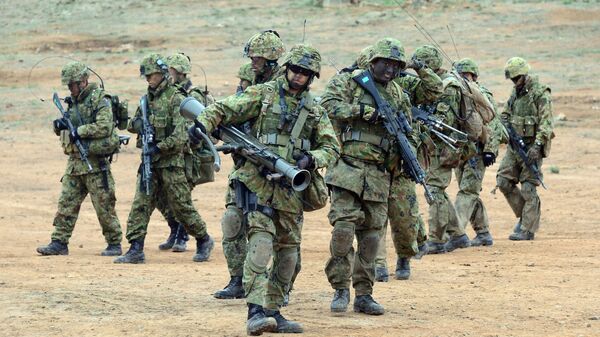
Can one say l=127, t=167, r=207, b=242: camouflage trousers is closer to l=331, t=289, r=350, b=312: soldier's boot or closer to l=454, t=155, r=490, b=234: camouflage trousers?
l=454, t=155, r=490, b=234: camouflage trousers

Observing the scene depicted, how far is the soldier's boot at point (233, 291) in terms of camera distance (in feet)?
33.5

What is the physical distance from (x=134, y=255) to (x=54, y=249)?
1112 millimetres

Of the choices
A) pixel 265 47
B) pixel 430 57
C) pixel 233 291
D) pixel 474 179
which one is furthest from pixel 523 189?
pixel 265 47

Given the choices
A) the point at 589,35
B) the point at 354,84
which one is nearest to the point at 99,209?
the point at 354,84

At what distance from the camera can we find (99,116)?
12984 millimetres

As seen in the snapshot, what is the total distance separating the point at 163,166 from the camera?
12.7 meters

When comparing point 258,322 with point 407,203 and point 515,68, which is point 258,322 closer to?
point 407,203

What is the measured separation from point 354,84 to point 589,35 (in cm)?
2705

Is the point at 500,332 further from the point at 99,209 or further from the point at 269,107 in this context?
the point at 99,209

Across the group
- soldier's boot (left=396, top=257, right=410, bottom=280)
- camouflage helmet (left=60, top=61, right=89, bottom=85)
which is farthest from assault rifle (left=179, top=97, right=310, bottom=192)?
camouflage helmet (left=60, top=61, right=89, bottom=85)

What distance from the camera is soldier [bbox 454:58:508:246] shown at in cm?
1386

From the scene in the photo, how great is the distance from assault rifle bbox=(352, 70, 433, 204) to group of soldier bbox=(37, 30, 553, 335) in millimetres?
40

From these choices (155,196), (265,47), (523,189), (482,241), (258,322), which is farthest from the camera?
(523,189)

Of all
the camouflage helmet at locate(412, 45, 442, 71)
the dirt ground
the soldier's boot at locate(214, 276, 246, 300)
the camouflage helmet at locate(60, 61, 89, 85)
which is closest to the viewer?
the dirt ground
